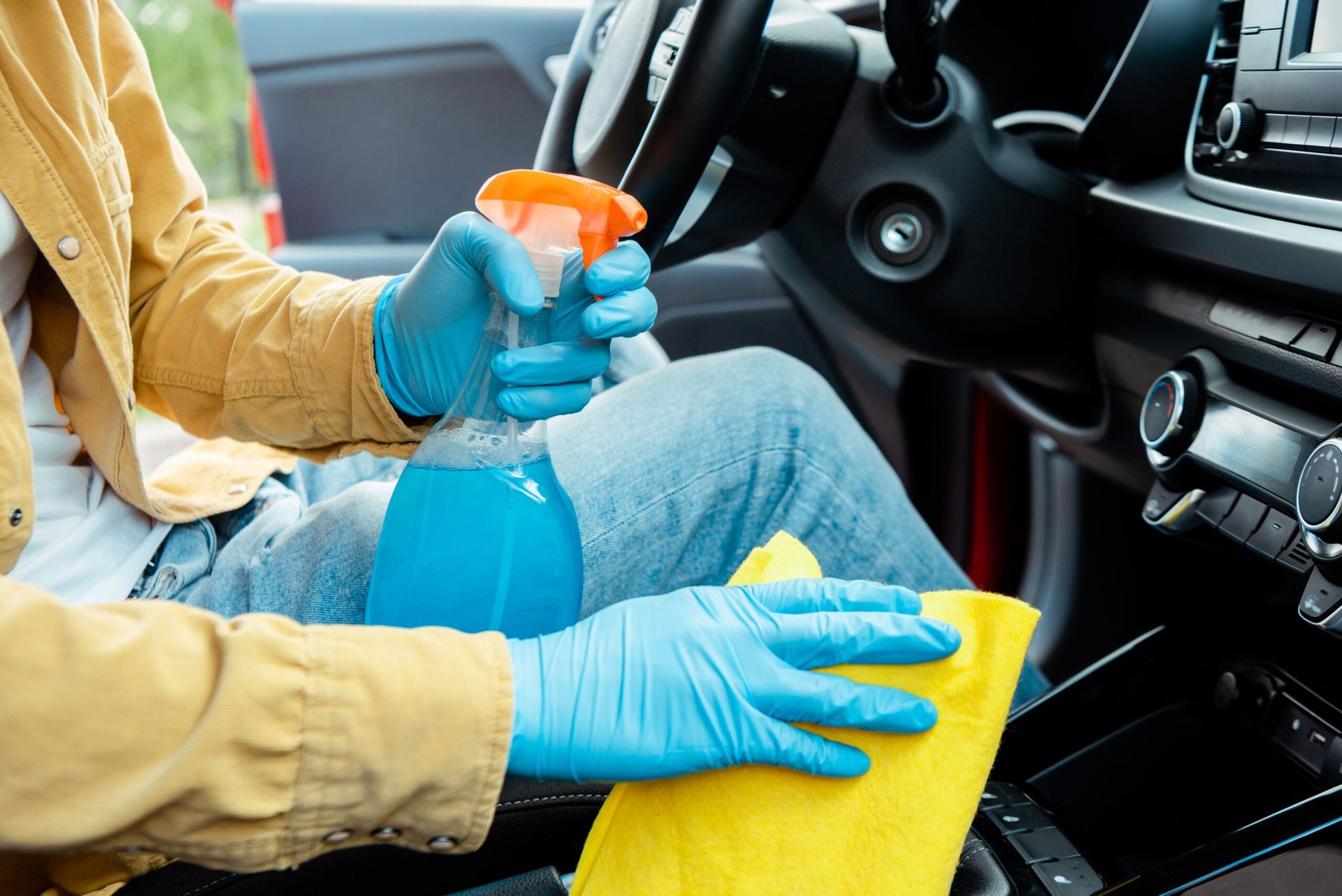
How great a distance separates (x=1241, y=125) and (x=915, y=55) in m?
0.25

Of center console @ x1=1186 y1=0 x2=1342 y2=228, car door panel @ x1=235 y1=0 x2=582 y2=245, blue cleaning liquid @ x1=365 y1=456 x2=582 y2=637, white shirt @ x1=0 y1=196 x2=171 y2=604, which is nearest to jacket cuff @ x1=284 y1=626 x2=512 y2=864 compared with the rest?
blue cleaning liquid @ x1=365 y1=456 x2=582 y2=637

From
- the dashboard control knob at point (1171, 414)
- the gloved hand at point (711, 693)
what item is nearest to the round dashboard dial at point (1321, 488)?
the dashboard control knob at point (1171, 414)

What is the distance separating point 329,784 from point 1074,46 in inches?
38.9

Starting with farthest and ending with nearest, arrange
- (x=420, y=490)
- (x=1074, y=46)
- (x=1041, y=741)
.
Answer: (x=1074, y=46)
(x=1041, y=741)
(x=420, y=490)

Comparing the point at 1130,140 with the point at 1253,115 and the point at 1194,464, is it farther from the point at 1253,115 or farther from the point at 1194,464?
the point at 1194,464

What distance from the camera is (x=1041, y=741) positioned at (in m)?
0.77

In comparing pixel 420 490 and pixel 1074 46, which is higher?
pixel 1074 46

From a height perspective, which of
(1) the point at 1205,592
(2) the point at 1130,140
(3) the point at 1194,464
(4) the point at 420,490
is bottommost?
(1) the point at 1205,592

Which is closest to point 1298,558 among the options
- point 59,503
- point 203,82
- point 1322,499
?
point 1322,499

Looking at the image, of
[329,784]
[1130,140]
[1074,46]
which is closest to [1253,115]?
[1130,140]

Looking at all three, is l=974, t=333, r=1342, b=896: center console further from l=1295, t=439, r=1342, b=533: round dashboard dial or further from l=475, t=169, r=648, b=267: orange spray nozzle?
l=475, t=169, r=648, b=267: orange spray nozzle

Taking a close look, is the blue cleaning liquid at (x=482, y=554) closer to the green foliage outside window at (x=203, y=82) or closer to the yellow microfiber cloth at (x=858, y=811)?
the yellow microfiber cloth at (x=858, y=811)

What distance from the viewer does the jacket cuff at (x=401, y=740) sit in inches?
18.3

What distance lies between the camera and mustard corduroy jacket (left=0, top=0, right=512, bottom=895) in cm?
44
